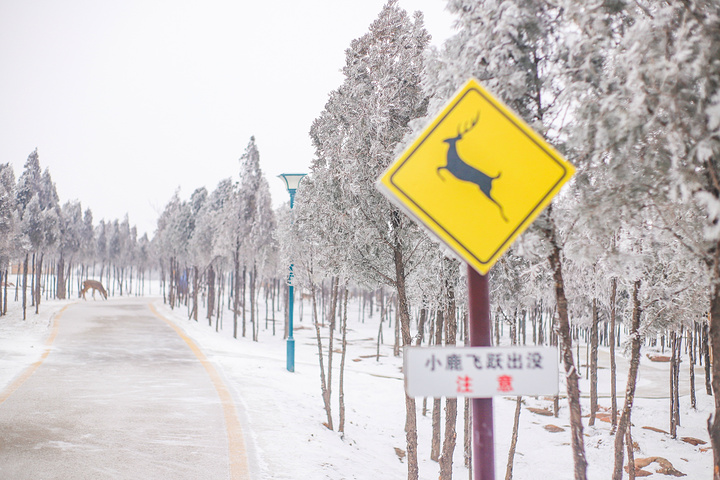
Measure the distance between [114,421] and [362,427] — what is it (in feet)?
23.0

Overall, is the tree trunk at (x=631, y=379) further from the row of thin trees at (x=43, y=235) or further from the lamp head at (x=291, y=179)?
the row of thin trees at (x=43, y=235)

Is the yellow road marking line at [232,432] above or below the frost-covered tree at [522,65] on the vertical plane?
below

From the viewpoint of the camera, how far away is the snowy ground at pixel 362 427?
715 centimetres

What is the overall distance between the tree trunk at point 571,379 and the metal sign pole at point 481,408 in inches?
80.3

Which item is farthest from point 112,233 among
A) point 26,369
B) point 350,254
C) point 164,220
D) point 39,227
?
point 350,254

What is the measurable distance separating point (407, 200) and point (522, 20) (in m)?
2.45

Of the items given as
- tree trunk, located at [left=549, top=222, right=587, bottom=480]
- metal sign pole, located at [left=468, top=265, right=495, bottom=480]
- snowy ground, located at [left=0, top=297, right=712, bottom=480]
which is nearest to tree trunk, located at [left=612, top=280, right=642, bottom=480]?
snowy ground, located at [left=0, top=297, right=712, bottom=480]

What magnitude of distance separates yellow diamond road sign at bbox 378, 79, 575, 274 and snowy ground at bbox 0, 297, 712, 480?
15.3ft

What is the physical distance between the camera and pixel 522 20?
3705mm

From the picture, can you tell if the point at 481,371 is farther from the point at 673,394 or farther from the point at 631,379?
the point at 673,394

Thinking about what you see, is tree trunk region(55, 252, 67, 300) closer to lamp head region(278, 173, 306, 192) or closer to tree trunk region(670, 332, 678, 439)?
lamp head region(278, 173, 306, 192)

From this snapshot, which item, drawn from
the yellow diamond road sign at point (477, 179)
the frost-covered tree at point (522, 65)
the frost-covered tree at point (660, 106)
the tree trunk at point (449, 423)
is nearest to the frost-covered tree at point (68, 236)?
the tree trunk at point (449, 423)

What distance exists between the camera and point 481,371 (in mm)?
1993

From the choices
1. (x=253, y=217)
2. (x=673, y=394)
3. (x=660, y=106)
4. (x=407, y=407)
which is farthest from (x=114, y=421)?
(x=253, y=217)
